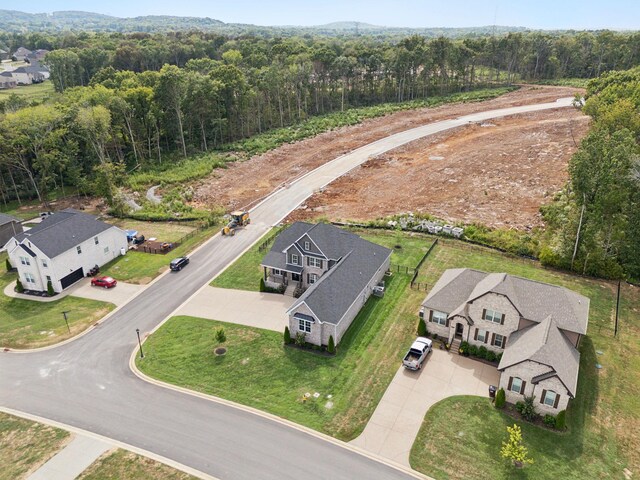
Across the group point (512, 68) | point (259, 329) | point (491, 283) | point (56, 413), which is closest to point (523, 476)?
point (491, 283)

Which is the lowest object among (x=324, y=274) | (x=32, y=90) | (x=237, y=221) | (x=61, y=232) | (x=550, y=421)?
(x=550, y=421)

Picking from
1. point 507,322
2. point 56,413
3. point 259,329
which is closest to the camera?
point 56,413

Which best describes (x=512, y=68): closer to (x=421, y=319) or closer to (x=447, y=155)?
(x=447, y=155)

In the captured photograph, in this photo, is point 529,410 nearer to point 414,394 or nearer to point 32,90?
point 414,394

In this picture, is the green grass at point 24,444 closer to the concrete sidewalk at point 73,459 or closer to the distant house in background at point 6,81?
the concrete sidewalk at point 73,459

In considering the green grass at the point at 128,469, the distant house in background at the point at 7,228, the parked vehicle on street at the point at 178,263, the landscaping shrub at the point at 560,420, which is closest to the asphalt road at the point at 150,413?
the green grass at the point at 128,469

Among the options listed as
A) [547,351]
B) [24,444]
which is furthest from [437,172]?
[24,444]
